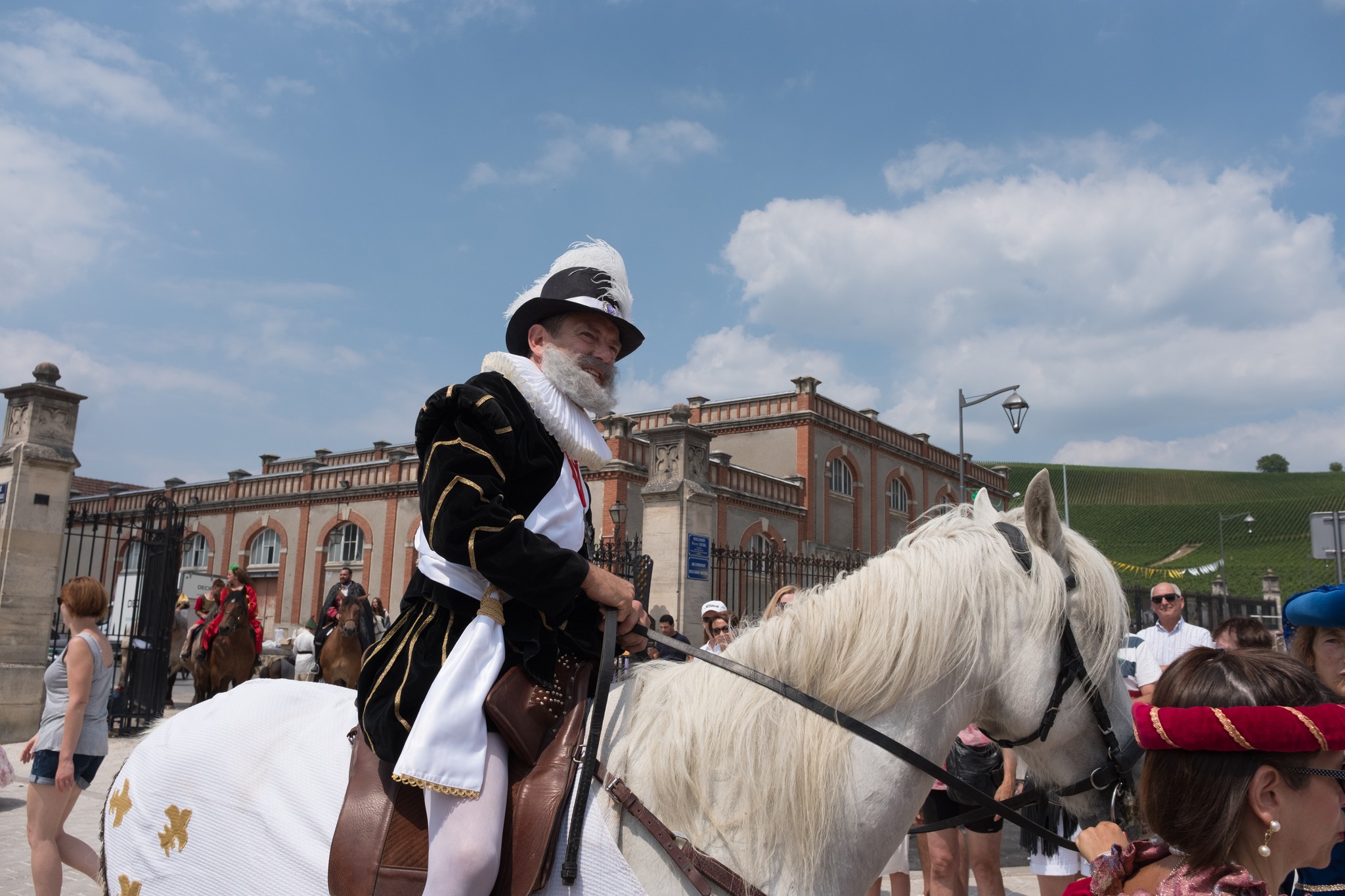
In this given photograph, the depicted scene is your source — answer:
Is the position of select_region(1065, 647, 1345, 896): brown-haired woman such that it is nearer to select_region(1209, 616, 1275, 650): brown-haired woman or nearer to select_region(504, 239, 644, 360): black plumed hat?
select_region(504, 239, 644, 360): black plumed hat

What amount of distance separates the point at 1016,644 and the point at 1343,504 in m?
95.9

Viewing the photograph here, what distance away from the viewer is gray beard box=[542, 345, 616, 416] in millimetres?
2496

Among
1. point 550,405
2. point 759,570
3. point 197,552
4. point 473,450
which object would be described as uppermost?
point 197,552

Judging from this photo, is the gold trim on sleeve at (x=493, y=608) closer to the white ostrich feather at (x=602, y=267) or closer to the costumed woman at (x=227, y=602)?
the white ostrich feather at (x=602, y=267)

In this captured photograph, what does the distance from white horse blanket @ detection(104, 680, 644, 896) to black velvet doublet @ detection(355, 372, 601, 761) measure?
0.97ft

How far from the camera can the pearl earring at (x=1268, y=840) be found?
1.49m

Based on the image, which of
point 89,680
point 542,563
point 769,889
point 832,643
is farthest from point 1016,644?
point 89,680

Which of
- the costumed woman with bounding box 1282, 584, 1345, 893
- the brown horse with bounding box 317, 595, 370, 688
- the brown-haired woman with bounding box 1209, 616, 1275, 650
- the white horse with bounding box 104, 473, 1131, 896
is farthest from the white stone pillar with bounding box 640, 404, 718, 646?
the white horse with bounding box 104, 473, 1131, 896

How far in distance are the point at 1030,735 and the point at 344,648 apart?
9225mm

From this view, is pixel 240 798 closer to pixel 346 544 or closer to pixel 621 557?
pixel 621 557

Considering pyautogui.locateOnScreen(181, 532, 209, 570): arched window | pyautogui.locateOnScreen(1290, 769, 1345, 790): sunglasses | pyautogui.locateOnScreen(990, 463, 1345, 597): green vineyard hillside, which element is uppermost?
pyautogui.locateOnScreen(990, 463, 1345, 597): green vineyard hillside

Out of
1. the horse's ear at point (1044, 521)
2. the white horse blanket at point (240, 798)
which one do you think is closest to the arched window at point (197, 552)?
the white horse blanket at point (240, 798)

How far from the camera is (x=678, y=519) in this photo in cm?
1290

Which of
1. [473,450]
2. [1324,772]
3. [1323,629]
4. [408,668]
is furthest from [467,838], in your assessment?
[1323,629]
